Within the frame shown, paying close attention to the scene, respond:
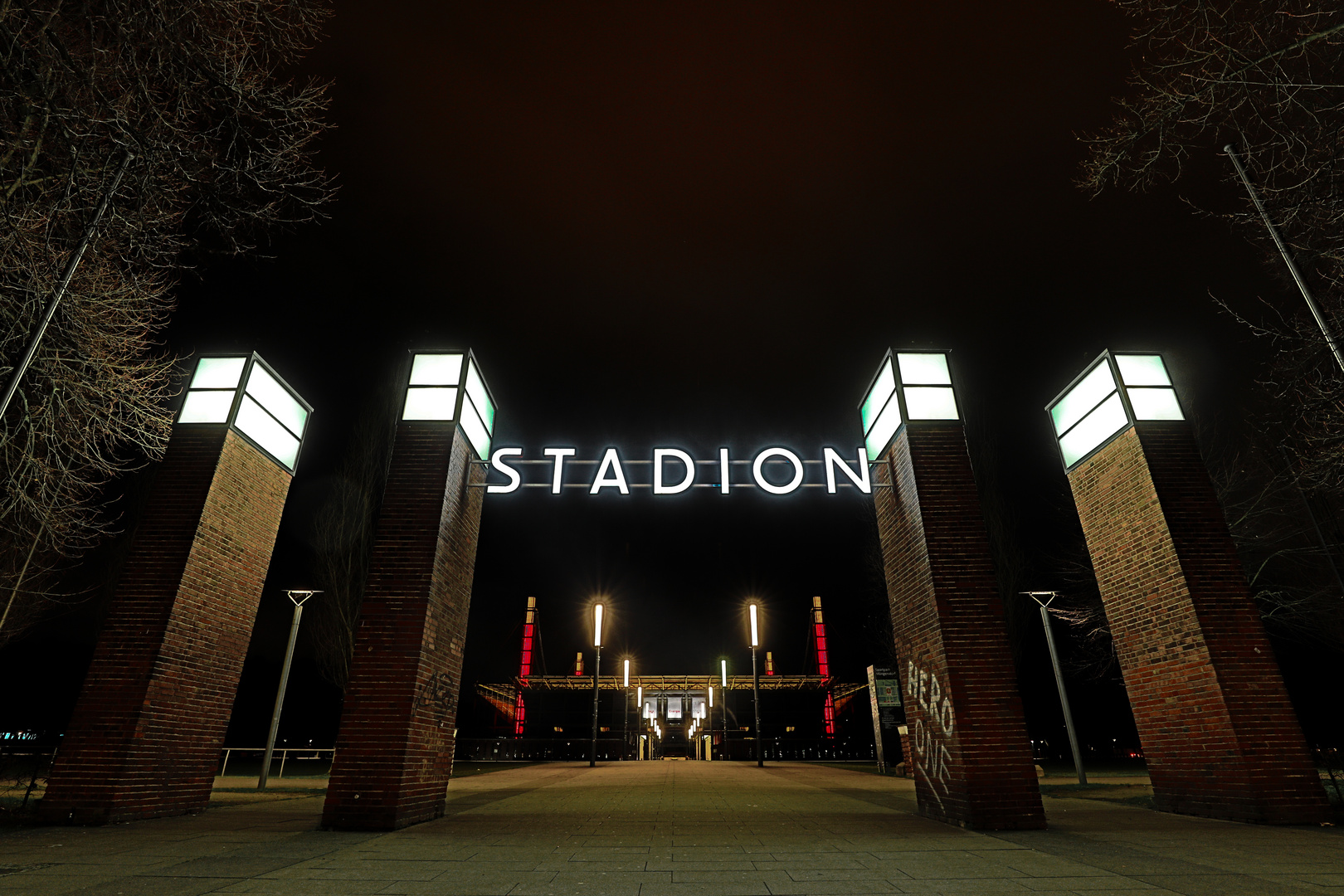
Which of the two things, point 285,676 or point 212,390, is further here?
point 285,676

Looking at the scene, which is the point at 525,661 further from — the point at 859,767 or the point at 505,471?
the point at 505,471

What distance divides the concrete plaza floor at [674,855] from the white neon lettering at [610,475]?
5385 millimetres

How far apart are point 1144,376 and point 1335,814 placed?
23.6 feet

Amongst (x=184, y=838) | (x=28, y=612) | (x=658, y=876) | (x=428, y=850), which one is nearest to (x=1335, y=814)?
(x=658, y=876)

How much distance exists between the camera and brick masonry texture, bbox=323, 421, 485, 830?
8.88 metres

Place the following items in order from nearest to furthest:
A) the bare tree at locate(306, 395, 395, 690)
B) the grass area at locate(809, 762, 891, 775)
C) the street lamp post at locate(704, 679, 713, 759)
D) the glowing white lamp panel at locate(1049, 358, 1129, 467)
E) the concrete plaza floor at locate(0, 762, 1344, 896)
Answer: the concrete plaza floor at locate(0, 762, 1344, 896) → the glowing white lamp panel at locate(1049, 358, 1129, 467) → the bare tree at locate(306, 395, 395, 690) → the grass area at locate(809, 762, 891, 775) → the street lamp post at locate(704, 679, 713, 759)

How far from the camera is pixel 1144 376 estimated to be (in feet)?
38.1

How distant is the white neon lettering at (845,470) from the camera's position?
11.8m

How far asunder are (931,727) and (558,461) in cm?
781

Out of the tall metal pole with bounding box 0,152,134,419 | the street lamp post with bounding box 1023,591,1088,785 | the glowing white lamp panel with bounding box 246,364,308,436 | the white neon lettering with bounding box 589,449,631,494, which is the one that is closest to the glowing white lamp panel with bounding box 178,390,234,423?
the glowing white lamp panel with bounding box 246,364,308,436

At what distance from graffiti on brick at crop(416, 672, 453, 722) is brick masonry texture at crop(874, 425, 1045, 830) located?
7842 millimetres

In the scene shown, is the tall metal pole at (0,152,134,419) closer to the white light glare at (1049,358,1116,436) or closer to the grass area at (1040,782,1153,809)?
the white light glare at (1049,358,1116,436)

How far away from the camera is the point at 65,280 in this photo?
6.31m

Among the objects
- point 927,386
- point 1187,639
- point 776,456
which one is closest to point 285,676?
point 776,456
